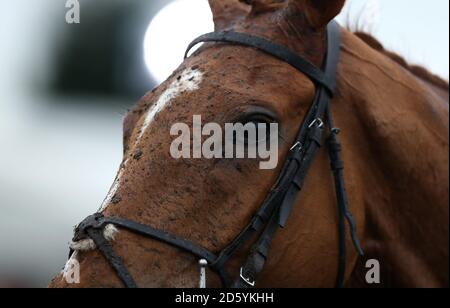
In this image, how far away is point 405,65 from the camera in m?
4.70

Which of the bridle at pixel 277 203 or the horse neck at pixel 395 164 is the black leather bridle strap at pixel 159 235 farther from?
the horse neck at pixel 395 164

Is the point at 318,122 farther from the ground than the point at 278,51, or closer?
closer

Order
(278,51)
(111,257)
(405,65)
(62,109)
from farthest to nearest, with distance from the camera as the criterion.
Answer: (62,109)
(405,65)
(278,51)
(111,257)

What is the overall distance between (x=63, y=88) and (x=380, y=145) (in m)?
15.0

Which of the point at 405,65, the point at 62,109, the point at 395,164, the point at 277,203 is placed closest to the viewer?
the point at 277,203

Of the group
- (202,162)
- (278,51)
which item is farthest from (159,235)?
(278,51)

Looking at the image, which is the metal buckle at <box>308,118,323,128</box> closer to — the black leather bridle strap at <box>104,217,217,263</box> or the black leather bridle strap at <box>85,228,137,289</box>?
the black leather bridle strap at <box>104,217,217,263</box>

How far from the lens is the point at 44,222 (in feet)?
46.4

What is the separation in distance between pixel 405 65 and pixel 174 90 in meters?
1.86

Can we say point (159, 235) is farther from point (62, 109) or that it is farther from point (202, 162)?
point (62, 109)

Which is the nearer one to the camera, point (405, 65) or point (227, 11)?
point (227, 11)

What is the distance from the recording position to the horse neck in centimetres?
399

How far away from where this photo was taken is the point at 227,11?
4070mm
